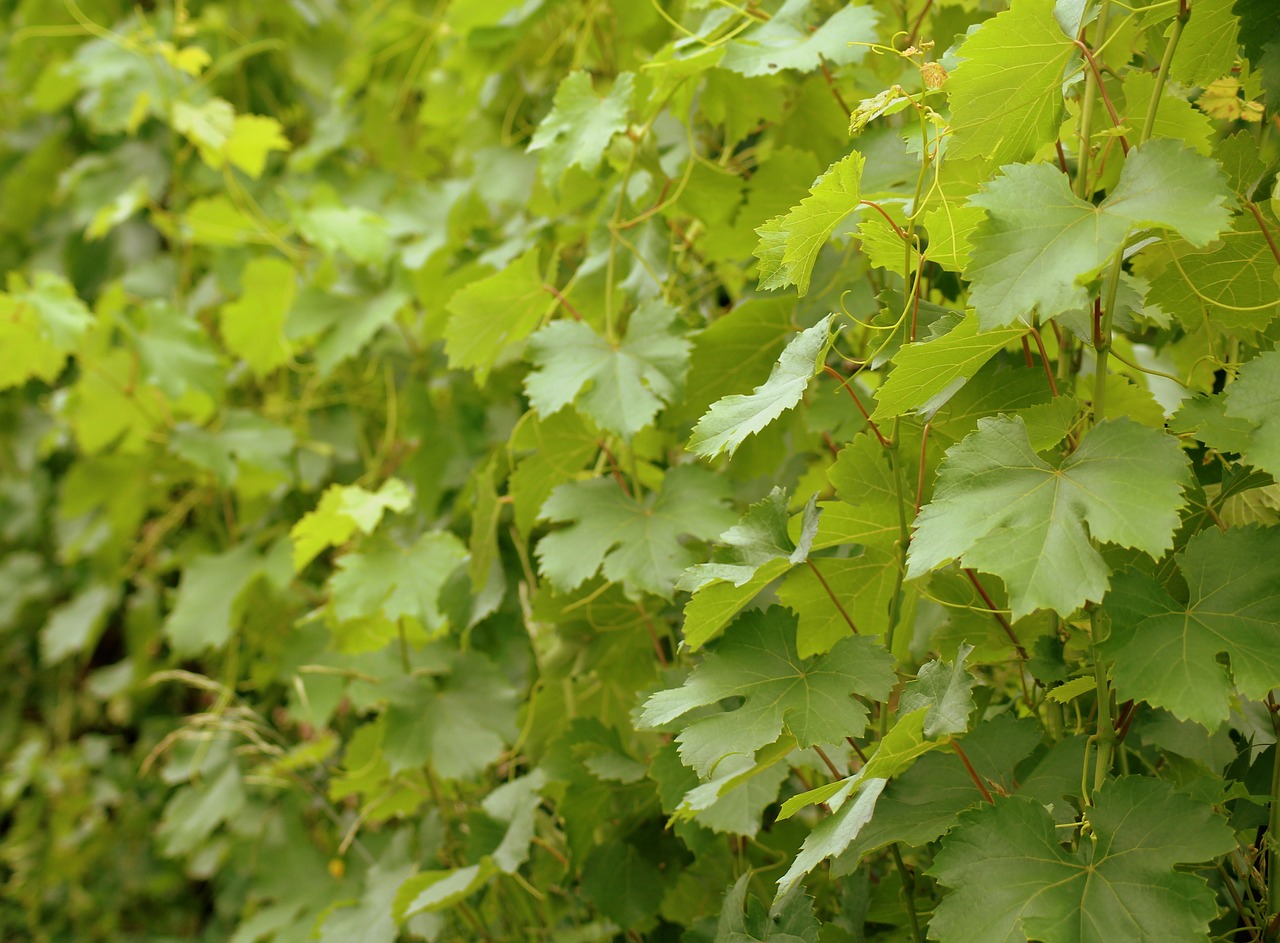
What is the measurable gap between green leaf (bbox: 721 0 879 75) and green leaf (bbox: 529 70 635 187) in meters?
0.13

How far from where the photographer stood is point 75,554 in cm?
226

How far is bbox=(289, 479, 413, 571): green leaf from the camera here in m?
1.30

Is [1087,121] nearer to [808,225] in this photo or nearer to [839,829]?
[808,225]

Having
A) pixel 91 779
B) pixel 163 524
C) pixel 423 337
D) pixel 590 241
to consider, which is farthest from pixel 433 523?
pixel 91 779

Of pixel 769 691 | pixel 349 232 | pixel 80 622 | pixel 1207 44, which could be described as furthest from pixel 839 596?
pixel 80 622

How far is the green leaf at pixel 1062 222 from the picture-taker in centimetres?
58

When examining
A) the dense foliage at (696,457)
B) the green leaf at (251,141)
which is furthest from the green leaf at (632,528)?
the green leaf at (251,141)

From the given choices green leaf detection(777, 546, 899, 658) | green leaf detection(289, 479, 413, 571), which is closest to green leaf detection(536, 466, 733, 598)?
green leaf detection(777, 546, 899, 658)

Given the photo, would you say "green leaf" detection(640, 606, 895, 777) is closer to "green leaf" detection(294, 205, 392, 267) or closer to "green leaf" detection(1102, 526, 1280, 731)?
"green leaf" detection(1102, 526, 1280, 731)

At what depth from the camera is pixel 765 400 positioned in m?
0.72

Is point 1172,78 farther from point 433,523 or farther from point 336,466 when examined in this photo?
point 336,466

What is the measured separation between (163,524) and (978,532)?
6.15ft

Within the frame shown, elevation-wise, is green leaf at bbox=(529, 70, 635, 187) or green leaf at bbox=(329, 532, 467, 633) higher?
green leaf at bbox=(529, 70, 635, 187)

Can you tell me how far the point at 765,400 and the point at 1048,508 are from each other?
8.0 inches
